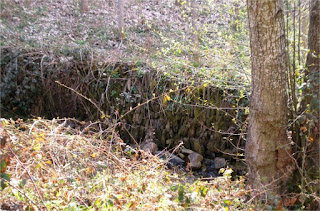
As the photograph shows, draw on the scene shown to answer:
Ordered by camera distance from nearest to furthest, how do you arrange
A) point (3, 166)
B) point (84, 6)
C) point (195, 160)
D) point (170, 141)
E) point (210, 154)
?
1. point (3, 166)
2. point (195, 160)
3. point (210, 154)
4. point (170, 141)
5. point (84, 6)

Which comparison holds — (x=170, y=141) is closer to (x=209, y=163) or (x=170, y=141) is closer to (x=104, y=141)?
(x=209, y=163)

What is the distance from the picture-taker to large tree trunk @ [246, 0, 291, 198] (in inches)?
125

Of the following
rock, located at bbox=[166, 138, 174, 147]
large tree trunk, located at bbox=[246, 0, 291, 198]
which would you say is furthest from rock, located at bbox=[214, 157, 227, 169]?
large tree trunk, located at bbox=[246, 0, 291, 198]

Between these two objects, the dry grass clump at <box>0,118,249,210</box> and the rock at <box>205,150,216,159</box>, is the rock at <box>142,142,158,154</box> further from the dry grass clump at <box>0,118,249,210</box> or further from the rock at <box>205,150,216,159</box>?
the dry grass clump at <box>0,118,249,210</box>

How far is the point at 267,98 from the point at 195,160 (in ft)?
10.9

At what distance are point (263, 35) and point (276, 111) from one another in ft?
2.53

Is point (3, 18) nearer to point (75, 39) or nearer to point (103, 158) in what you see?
point (75, 39)

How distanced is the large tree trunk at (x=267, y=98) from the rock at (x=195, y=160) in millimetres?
2735

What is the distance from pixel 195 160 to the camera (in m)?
6.43

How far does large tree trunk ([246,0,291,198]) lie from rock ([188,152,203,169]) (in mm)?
2735

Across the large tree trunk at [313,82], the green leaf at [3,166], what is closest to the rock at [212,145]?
the large tree trunk at [313,82]

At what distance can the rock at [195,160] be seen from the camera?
636 cm

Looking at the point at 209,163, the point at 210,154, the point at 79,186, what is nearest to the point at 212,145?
the point at 210,154

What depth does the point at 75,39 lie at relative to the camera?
385 inches
